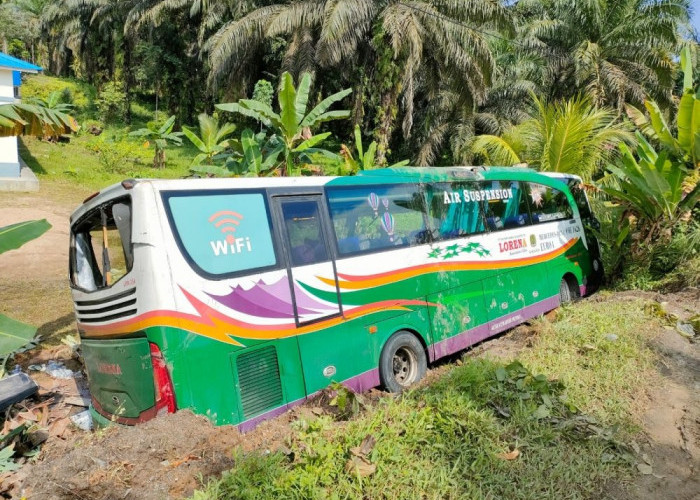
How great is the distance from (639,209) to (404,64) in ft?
35.4

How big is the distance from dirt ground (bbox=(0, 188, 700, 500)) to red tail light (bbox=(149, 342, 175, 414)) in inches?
6.6

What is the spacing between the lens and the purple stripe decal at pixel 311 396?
4.42 m

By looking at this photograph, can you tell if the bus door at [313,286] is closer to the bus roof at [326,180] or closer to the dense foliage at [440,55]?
the bus roof at [326,180]

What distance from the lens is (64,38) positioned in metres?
43.6

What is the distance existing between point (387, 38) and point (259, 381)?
15909 mm

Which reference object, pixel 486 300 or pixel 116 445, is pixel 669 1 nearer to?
pixel 486 300

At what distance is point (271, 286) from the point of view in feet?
15.4

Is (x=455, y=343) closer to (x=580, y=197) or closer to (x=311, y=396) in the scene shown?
(x=311, y=396)

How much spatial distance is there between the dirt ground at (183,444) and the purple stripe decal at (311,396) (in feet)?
0.56

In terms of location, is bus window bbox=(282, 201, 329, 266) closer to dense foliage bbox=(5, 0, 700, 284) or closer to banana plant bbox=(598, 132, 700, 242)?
dense foliage bbox=(5, 0, 700, 284)

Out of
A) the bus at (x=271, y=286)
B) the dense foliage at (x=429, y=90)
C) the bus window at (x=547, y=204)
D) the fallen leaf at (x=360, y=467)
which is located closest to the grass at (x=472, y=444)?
the fallen leaf at (x=360, y=467)

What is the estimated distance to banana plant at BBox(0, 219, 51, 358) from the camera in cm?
409

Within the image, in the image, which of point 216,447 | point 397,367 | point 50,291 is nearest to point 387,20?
point 50,291

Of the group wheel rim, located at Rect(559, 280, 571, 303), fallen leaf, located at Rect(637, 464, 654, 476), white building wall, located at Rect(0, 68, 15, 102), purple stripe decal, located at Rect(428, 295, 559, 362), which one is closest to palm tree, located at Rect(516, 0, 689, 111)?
wheel rim, located at Rect(559, 280, 571, 303)
